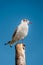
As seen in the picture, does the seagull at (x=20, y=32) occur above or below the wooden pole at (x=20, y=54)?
above

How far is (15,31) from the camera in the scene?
9.04 m

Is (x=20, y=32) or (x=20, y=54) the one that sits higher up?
(x=20, y=32)

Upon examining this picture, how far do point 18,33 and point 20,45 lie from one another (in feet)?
8.88

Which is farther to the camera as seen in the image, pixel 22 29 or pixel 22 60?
pixel 22 29

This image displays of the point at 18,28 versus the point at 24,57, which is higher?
the point at 18,28

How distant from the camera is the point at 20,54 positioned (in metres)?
6.02

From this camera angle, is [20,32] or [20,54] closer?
[20,54]

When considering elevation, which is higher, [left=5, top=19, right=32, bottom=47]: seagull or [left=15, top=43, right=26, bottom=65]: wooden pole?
[left=5, top=19, right=32, bottom=47]: seagull

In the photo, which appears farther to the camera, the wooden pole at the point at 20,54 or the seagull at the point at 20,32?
the seagull at the point at 20,32

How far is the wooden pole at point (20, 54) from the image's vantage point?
19.3ft

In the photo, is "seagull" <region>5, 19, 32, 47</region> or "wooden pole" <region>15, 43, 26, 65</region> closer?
"wooden pole" <region>15, 43, 26, 65</region>

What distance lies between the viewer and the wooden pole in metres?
5.87

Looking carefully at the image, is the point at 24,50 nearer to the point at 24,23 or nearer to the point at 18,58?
the point at 18,58

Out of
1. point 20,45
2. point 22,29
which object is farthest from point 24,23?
point 20,45
